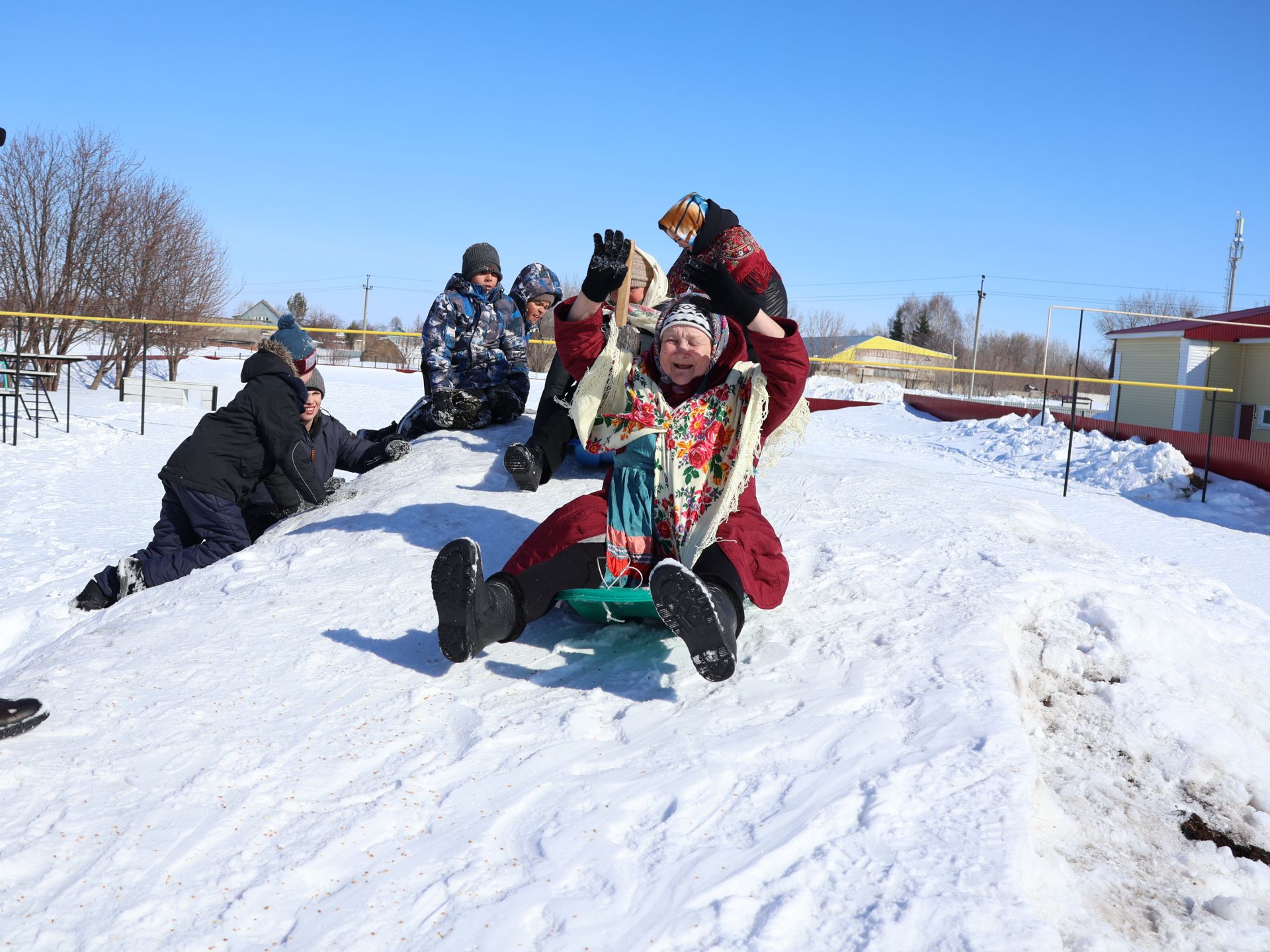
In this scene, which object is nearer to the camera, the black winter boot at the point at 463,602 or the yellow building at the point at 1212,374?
the black winter boot at the point at 463,602

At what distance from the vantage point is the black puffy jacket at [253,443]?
4.91 metres

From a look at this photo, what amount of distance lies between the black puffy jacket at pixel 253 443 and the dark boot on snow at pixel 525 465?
1.14 m

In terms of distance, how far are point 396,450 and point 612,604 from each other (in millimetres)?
3176

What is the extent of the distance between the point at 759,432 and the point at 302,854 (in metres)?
1.93

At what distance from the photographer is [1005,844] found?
2039mm

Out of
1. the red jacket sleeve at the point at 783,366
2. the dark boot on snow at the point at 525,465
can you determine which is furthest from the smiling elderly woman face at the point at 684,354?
the dark boot on snow at the point at 525,465

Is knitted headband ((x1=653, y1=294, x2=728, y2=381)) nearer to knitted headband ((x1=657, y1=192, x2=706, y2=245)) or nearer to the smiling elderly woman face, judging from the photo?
the smiling elderly woman face

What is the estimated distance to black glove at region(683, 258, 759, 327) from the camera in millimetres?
2826

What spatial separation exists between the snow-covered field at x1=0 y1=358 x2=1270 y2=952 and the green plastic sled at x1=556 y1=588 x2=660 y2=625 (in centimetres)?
9

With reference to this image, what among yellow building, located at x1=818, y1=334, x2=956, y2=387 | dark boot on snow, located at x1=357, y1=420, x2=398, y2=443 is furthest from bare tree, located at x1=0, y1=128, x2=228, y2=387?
yellow building, located at x1=818, y1=334, x2=956, y2=387

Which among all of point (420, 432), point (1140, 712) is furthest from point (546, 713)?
point (420, 432)

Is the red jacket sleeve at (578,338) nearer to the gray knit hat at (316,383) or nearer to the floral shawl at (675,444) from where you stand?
the floral shawl at (675,444)

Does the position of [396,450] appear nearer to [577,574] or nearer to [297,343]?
[297,343]

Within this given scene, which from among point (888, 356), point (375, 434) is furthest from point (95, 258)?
point (888, 356)
